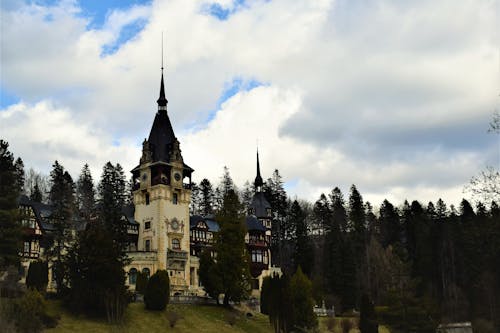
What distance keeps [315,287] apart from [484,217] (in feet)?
107

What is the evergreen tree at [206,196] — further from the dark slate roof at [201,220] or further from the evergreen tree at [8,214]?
the evergreen tree at [8,214]

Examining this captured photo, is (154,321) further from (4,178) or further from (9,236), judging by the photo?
(4,178)

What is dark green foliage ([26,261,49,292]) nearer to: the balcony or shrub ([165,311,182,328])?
shrub ([165,311,182,328])

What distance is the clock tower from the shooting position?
245ft

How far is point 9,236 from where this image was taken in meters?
54.5

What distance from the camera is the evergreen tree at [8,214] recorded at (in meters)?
53.8

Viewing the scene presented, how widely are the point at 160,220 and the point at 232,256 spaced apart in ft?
49.0

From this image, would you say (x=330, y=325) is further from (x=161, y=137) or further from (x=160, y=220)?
(x=161, y=137)

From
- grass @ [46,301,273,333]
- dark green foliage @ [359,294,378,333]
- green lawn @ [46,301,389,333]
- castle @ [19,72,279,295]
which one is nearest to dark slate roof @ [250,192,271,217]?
castle @ [19,72,279,295]

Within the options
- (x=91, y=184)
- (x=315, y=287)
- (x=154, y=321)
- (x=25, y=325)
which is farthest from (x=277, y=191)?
(x=25, y=325)

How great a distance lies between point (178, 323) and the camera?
186 feet

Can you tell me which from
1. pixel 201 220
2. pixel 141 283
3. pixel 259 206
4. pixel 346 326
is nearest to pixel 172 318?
pixel 141 283

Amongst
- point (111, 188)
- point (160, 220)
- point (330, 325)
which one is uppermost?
point (111, 188)

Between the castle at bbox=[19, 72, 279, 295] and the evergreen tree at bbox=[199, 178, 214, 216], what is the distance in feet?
122
